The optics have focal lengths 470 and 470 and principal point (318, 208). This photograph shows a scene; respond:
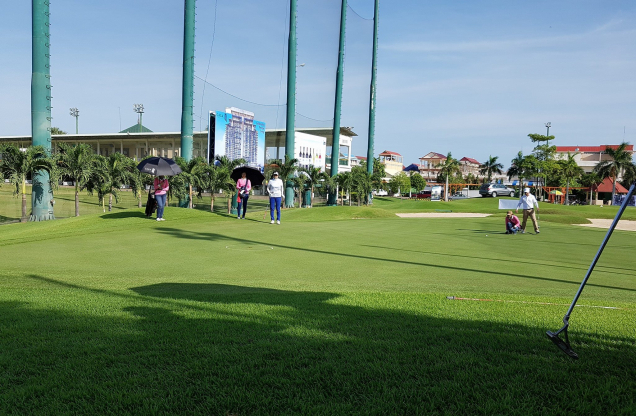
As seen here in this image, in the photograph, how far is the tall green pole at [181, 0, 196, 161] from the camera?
2673cm

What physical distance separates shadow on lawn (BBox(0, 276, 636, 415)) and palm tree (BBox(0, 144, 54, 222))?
18250mm

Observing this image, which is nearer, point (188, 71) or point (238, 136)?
point (188, 71)

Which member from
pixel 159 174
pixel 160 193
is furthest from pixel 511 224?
pixel 159 174

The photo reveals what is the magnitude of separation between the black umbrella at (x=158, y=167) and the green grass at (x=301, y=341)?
28.8 ft

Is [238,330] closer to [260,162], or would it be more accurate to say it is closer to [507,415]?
[507,415]

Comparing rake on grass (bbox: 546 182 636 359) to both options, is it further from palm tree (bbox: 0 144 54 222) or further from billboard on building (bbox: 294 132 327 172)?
billboard on building (bbox: 294 132 327 172)

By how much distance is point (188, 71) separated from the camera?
2723 cm

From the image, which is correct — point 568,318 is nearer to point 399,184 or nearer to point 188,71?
point 188,71

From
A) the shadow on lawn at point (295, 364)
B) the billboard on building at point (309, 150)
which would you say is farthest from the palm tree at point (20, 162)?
the billboard on building at point (309, 150)

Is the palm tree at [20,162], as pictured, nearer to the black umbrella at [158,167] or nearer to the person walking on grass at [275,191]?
the black umbrella at [158,167]

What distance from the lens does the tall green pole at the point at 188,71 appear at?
26734 mm

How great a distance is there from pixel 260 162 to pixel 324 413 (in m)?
38.3

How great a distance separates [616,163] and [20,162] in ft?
272

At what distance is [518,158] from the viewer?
299ft
